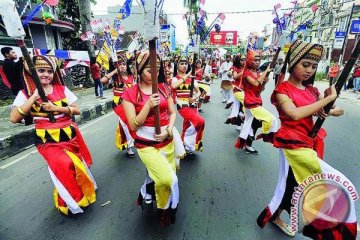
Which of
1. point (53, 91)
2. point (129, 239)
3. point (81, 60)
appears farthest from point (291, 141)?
point (81, 60)

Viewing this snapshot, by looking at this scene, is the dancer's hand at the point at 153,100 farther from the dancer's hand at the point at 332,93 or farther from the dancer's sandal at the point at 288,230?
the dancer's sandal at the point at 288,230

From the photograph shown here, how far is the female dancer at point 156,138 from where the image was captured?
240cm

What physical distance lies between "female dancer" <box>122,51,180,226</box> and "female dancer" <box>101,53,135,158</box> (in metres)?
1.92

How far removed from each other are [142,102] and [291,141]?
1.45 metres

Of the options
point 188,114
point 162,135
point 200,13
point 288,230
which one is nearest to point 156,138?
point 162,135

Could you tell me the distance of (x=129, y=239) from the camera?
2.55 metres

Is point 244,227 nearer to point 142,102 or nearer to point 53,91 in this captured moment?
point 142,102

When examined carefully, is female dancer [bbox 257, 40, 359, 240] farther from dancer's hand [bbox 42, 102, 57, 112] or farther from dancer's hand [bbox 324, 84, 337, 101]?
dancer's hand [bbox 42, 102, 57, 112]

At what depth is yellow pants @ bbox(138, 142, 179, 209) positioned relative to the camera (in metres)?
2.38

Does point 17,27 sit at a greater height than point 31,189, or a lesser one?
greater

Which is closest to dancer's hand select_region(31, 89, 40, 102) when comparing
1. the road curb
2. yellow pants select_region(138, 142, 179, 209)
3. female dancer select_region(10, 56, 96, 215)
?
female dancer select_region(10, 56, 96, 215)

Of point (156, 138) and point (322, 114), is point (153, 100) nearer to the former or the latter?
point (156, 138)

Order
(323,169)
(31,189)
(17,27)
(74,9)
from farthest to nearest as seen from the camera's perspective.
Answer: (74,9) → (31,189) → (17,27) → (323,169)

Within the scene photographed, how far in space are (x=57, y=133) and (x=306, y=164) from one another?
8.30ft
